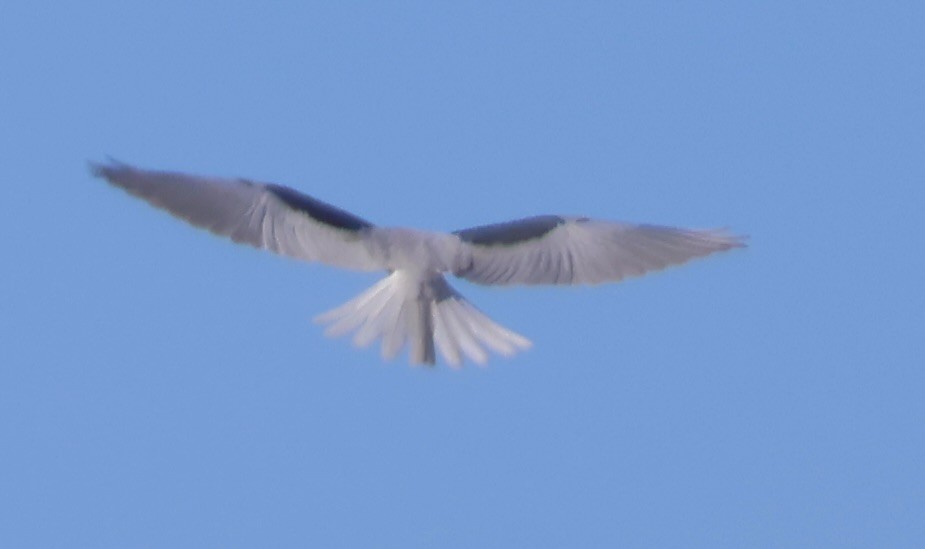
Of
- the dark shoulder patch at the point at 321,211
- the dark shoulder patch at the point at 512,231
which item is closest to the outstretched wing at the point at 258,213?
the dark shoulder patch at the point at 321,211

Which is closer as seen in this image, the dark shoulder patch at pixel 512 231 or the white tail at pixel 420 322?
the white tail at pixel 420 322

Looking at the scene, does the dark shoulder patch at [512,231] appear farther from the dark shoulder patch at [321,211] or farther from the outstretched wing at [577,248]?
the dark shoulder patch at [321,211]

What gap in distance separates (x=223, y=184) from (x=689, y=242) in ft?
8.61

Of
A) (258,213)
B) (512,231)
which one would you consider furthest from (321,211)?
(512,231)

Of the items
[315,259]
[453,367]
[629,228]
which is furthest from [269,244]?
[629,228]

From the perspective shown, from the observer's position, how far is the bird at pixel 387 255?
11.9 m

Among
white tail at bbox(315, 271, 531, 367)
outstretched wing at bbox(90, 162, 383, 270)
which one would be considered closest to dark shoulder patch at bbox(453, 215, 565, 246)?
white tail at bbox(315, 271, 531, 367)

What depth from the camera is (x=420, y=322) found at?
1201 cm

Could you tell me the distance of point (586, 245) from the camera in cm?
1283

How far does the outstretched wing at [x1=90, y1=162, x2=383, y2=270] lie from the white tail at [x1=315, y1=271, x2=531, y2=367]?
8.1 inches

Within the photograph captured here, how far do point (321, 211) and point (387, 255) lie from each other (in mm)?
478

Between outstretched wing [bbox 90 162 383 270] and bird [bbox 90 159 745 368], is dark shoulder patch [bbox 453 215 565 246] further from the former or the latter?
outstretched wing [bbox 90 162 383 270]

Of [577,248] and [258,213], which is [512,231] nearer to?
[577,248]

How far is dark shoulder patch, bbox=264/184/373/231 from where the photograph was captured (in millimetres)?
12195
